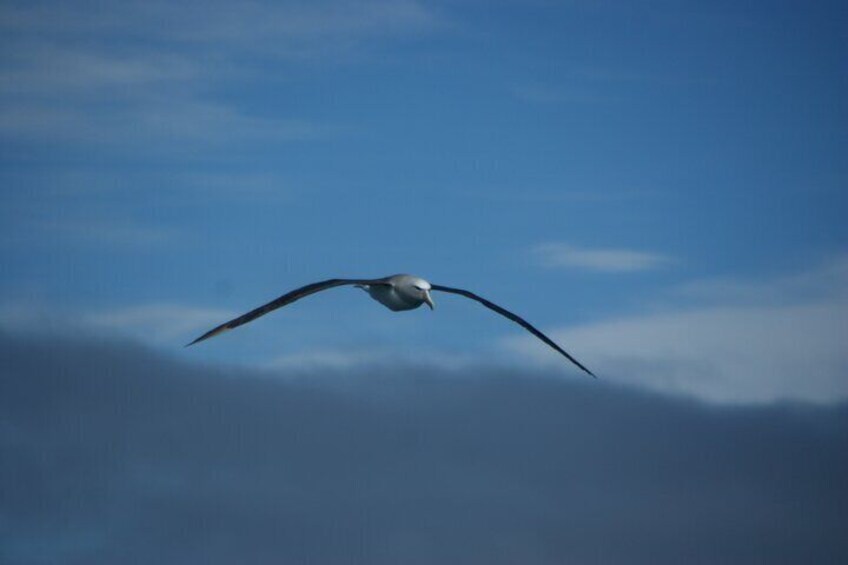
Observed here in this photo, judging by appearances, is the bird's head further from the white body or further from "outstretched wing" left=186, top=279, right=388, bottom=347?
"outstretched wing" left=186, top=279, right=388, bottom=347

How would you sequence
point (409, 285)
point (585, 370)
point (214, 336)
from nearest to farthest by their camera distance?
point (214, 336)
point (409, 285)
point (585, 370)

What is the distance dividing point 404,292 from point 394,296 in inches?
17.0

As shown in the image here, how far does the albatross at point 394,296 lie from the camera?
35.2 metres

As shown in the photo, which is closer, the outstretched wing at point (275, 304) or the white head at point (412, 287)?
the outstretched wing at point (275, 304)

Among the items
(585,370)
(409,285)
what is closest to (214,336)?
(409,285)

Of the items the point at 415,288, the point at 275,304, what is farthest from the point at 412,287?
the point at 275,304

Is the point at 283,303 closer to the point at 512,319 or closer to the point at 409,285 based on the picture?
the point at 409,285

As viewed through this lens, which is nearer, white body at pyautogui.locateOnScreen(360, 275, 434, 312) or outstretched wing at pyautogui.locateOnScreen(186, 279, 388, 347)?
outstretched wing at pyautogui.locateOnScreen(186, 279, 388, 347)

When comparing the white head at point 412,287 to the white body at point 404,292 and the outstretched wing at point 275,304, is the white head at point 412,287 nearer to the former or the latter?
the white body at point 404,292

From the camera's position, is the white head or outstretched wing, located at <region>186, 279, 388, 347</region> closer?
outstretched wing, located at <region>186, 279, 388, 347</region>

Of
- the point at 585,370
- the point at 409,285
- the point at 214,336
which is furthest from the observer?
the point at 585,370

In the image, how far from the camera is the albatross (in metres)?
35.2

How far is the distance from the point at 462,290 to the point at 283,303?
8290mm

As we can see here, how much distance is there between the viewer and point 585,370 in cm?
4159
